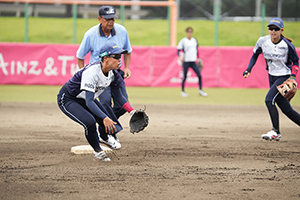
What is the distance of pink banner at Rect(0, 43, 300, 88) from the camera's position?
16734 mm

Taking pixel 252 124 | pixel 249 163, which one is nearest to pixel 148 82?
pixel 252 124

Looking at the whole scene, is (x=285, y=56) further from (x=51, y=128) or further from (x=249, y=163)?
(x=51, y=128)

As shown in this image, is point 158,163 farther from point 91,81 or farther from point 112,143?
point 91,81

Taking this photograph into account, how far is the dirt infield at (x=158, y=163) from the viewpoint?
4.32 meters

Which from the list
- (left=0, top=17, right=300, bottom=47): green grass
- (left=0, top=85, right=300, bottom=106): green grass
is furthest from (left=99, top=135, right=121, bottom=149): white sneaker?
(left=0, top=17, right=300, bottom=47): green grass

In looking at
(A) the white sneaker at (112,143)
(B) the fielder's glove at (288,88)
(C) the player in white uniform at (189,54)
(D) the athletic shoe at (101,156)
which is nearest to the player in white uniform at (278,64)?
(B) the fielder's glove at (288,88)

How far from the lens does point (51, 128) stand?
8344 mm

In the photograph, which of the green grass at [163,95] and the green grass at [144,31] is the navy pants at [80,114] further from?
the green grass at [144,31]

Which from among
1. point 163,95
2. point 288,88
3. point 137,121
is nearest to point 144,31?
point 163,95

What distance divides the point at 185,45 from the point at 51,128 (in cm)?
721

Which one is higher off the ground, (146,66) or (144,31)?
(144,31)

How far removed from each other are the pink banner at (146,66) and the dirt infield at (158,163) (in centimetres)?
763

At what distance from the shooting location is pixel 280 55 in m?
7.13

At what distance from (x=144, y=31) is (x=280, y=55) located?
68.8 feet
